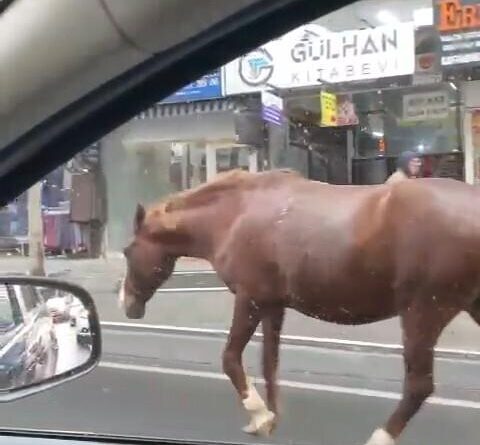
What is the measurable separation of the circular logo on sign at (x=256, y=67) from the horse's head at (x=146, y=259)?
46 centimetres

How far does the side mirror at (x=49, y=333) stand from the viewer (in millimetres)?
2557

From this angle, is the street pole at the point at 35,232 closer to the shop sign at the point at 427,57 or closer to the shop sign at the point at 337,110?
the shop sign at the point at 337,110

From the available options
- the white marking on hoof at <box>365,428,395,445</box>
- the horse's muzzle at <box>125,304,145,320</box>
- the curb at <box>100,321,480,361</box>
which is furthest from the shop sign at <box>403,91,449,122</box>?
the horse's muzzle at <box>125,304,145,320</box>

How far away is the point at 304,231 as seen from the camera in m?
2.70

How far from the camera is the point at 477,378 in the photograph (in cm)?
285

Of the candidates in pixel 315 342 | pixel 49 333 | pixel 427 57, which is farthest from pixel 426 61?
pixel 49 333

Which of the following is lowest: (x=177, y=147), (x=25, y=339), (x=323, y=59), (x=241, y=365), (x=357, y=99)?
(x=241, y=365)

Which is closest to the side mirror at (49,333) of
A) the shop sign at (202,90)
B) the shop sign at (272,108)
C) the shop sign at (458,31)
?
the shop sign at (202,90)

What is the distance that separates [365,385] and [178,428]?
1.95 feet

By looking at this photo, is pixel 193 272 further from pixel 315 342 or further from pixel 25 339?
pixel 25 339

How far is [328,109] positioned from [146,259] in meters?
0.67

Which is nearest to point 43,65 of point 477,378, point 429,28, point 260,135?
point 260,135

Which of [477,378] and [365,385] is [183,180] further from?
[477,378]

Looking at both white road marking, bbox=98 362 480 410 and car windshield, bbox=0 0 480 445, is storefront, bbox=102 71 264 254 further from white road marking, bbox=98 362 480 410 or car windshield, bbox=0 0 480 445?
white road marking, bbox=98 362 480 410
